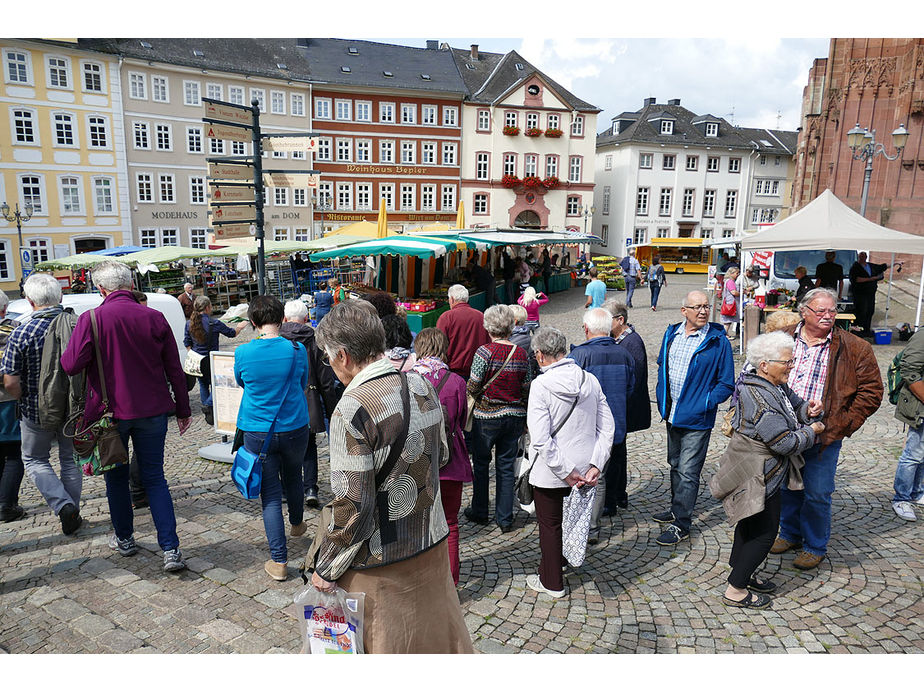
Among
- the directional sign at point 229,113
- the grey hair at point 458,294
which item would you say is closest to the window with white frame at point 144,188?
the directional sign at point 229,113

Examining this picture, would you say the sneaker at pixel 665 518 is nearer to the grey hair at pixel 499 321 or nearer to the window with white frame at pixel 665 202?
the grey hair at pixel 499 321

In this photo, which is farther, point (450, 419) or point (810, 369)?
point (810, 369)

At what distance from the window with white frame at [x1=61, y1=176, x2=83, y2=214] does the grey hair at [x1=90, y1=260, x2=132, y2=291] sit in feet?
115

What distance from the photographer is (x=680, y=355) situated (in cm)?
475

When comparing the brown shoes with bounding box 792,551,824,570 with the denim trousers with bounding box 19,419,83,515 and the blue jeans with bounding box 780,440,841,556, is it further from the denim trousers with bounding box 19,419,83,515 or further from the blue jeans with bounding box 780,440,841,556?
the denim trousers with bounding box 19,419,83,515

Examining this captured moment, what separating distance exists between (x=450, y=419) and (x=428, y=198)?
42.7 m

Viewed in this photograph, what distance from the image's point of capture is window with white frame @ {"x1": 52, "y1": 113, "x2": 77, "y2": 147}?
32750 millimetres

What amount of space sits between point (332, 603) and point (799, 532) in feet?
12.3

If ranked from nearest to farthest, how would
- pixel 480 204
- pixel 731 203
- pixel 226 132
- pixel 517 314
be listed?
pixel 517 314 < pixel 226 132 < pixel 480 204 < pixel 731 203

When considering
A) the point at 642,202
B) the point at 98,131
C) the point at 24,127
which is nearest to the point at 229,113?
A: the point at 24,127

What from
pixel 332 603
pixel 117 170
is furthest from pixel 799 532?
pixel 117 170

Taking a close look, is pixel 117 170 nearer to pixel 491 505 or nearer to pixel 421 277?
pixel 421 277

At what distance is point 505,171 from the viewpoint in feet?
152

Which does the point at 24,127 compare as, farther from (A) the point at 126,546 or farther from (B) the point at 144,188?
(A) the point at 126,546
